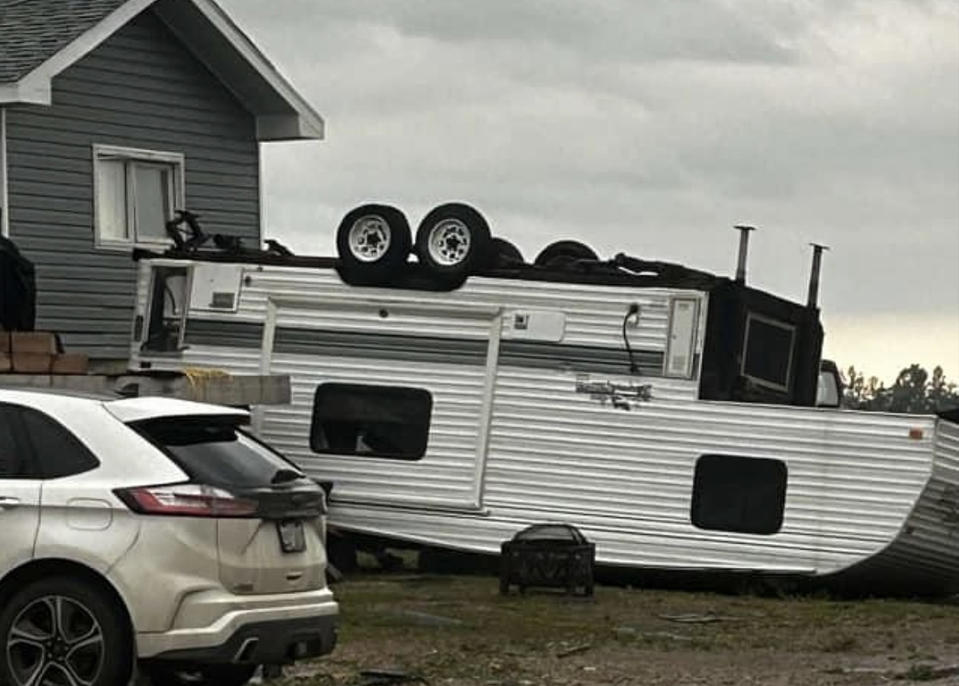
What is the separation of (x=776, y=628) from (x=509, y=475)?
428cm

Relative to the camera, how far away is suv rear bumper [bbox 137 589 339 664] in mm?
10430

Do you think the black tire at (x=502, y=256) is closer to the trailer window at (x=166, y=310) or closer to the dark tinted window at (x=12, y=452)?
the trailer window at (x=166, y=310)

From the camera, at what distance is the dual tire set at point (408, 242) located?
66.3 ft

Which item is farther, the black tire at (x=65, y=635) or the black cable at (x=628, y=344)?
the black cable at (x=628, y=344)

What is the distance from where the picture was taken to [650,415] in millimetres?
19656

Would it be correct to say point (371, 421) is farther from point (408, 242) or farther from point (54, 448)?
point (54, 448)

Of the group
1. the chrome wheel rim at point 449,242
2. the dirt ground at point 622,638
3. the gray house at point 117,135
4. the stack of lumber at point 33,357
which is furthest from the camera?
the gray house at point 117,135

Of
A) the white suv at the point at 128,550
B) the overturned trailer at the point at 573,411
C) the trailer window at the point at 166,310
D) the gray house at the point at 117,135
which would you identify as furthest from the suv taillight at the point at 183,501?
the gray house at the point at 117,135

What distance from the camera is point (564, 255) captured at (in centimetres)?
2055

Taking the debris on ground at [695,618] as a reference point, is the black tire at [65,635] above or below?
above

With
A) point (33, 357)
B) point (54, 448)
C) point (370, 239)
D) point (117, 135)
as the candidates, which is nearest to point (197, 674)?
→ point (54, 448)

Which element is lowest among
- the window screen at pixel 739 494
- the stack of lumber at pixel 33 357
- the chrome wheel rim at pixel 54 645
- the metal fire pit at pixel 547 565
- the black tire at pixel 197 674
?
the metal fire pit at pixel 547 565

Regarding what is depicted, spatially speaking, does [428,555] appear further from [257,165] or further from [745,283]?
[257,165]

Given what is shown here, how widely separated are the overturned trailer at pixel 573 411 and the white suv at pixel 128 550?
9008mm
